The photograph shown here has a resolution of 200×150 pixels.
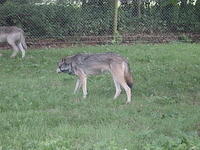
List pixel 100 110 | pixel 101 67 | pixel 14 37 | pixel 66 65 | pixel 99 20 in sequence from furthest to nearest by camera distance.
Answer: pixel 99 20 < pixel 14 37 < pixel 66 65 < pixel 101 67 < pixel 100 110

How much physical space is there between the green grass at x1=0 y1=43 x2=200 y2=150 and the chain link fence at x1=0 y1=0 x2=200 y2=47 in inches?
161

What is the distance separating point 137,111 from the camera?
9125 mm

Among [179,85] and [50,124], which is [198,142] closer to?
[50,124]

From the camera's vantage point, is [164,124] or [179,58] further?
[179,58]

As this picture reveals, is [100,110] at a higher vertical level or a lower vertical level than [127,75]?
lower

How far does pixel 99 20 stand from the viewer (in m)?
20.4

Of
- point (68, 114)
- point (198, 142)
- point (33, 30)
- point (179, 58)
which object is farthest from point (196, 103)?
point (33, 30)

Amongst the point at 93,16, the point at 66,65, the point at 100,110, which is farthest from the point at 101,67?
the point at 93,16

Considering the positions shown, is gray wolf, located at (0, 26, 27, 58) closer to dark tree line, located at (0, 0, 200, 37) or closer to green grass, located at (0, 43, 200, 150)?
green grass, located at (0, 43, 200, 150)

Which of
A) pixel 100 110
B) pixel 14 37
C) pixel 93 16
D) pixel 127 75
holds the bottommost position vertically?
pixel 100 110

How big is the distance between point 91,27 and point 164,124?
12.5 m

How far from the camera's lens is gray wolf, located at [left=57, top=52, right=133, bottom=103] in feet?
33.4

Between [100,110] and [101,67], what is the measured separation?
61.5 inches

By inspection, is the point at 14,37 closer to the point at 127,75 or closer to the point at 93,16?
the point at 93,16
